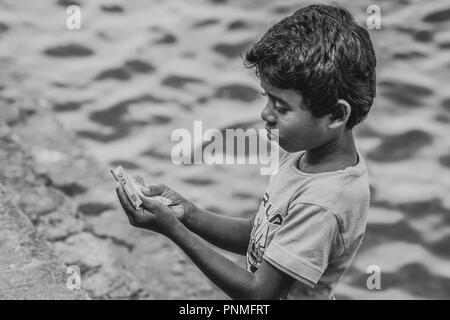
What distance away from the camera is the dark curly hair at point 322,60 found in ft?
6.82

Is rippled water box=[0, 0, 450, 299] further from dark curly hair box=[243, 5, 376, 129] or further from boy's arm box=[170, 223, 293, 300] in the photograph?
dark curly hair box=[243, 5, 376, 129]

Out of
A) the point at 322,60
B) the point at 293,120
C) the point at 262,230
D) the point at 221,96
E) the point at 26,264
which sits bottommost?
the point at 26,264

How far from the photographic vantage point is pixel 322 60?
2072mm

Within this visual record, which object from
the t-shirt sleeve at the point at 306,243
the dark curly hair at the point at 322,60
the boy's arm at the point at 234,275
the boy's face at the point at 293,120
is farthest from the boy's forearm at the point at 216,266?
the dark curly hair at the point at 322,60

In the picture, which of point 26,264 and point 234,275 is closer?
point 234,275

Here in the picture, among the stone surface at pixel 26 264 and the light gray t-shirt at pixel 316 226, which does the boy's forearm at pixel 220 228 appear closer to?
the light gray t-shirt at pixel 316 226

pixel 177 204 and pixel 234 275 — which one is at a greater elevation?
pixel 177 204

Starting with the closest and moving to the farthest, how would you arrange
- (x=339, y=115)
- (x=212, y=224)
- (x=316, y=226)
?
(x=316, y=226), (x=339, y=115), (x=212, y=224)

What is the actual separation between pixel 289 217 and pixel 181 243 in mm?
304

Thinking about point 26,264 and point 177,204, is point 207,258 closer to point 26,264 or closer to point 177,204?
point 177,204

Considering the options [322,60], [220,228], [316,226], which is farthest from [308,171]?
[220,228]

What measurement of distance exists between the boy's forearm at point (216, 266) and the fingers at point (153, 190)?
0.16 meters

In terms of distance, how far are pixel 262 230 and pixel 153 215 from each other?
294 mm

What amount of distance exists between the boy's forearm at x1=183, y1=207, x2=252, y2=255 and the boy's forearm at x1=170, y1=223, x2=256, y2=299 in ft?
0.79
